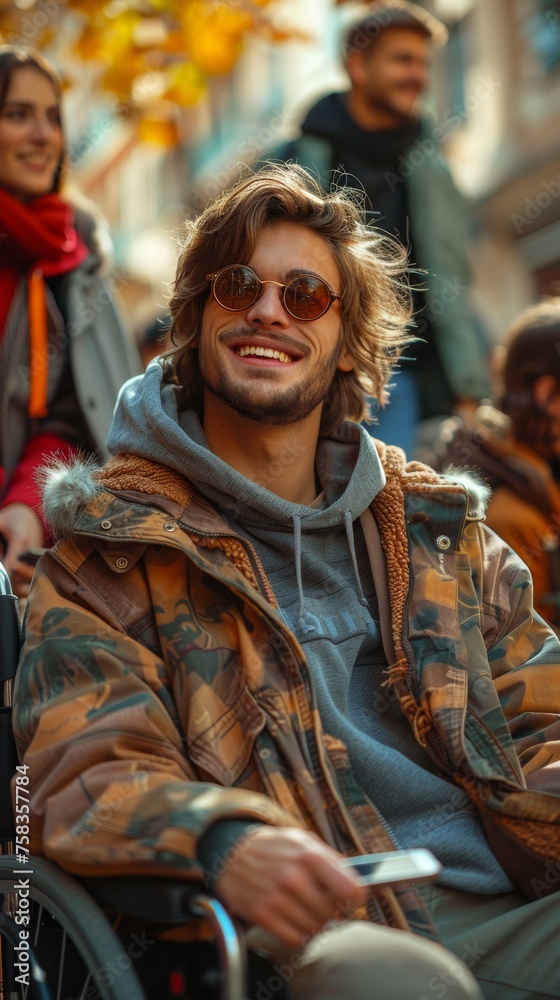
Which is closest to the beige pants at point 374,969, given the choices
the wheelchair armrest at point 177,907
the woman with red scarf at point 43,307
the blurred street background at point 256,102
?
the wheelchair armrest at point 177,907

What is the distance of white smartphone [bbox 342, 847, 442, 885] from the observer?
6.93 feet

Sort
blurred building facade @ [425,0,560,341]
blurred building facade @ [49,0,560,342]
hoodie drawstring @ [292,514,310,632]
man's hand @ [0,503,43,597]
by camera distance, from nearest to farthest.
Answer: hoodie drawstring @ [292,514,310,632]
man's hand @ [0,503,43,597]
blurred building facade @ [49,0,560,342]
blurred building facade @ [425,0,560,341]

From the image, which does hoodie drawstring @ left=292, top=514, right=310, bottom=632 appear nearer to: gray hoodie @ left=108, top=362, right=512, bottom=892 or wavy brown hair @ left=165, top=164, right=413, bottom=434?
gray hoodie @ left=108, top=362, right=512, bottom=892

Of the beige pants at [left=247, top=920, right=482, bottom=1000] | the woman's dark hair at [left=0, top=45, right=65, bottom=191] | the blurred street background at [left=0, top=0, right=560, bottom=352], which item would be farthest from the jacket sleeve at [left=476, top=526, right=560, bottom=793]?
the woman's dark hair at [left=0, top=45, right=65, bottom=191]

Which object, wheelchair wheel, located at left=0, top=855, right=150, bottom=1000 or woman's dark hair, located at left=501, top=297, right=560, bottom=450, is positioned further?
woman's dark hair, located at left=501, top=297, right=560, bottom=450

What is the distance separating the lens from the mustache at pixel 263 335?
10.4ft

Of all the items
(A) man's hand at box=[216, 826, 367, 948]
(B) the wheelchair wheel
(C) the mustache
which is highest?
(C) the mustache

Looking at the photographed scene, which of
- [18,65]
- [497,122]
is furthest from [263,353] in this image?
[497,122]

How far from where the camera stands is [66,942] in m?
2.56

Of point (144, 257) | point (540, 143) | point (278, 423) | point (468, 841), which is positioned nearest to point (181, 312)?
point (278, 423)

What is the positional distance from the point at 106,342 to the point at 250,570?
2240mm

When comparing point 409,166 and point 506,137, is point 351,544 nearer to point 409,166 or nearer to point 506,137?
point 409,166

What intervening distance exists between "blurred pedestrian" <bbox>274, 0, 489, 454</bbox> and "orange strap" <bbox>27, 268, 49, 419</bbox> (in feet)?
4.43

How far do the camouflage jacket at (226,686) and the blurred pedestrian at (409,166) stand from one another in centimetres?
252
